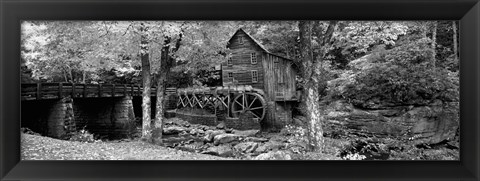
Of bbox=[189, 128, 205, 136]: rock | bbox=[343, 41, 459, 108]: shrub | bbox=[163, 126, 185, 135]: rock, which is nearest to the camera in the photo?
bbox=[343, 41, 459, 108]: shrub

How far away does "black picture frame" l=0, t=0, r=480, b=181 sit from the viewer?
1821mm

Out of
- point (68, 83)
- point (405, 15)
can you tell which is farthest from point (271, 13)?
point (68, 83)

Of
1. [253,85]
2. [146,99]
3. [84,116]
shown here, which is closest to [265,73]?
[253,85]

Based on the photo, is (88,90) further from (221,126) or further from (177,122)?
(221,126)

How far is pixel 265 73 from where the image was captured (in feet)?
18.3

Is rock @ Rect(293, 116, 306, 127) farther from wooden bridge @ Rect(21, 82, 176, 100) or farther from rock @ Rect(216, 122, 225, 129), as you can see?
wooden bridge @ Rect(21, 82, 176, 100)

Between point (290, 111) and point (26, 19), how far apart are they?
4042mm

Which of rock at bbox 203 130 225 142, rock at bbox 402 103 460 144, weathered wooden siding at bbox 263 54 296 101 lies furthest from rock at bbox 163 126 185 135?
rock at bbox 402 103 460 144

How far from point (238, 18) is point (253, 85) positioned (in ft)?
13.6

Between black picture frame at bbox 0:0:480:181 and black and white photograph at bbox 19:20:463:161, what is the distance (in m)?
0.93

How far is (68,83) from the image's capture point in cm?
514

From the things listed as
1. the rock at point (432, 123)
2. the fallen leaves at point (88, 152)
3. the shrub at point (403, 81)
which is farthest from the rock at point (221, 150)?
the rock at point (432, 123)

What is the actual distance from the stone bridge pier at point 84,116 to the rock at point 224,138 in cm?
167
